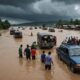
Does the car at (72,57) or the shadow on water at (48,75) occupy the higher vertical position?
the car at (72,57)

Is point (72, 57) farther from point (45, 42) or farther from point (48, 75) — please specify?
point (45, 42)

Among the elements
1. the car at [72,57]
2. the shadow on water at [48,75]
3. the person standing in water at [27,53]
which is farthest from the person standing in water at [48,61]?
the person standing in water at [27,53]

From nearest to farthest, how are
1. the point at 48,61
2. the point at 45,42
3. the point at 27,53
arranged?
the point at 48,61, the point at 27,53, the point at 45,42

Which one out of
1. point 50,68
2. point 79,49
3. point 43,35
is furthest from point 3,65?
point 43,35

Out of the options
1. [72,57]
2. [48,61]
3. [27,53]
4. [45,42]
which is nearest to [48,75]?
[48,61]

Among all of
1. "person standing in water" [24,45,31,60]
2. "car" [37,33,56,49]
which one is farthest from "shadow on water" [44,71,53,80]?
"car" [37,33,56,49]

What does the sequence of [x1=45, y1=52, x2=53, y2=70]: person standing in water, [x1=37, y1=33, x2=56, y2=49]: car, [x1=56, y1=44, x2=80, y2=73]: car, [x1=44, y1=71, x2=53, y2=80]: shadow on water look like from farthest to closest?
[x1=37, y1=33, x2=56, y2=49]: car → [x1=45, y1=52, x2=53, y2=70]: person standing in water → [x1=56, y1=44, x2=80, y2=73]: car → [x1=44, y1=71, x2=53, y2=80]: shadow on water

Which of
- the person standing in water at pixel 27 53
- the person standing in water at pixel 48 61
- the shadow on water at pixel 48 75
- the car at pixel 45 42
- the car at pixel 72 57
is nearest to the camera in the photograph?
the shadow on water at pixel 48 75

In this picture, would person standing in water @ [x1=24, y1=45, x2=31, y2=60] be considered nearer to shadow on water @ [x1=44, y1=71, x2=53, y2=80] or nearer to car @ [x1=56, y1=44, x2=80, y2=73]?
car @ [x1=56, y1=44, x2=80, y2=73]

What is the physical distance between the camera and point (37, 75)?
1809 cm

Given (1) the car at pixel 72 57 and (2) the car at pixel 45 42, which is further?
(2) the car at pixel 45 42

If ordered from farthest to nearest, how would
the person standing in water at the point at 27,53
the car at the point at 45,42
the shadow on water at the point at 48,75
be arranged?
the car at the point at 45,42 < the person standing in water at the point at 27,53 < the shadow on water at the point at 48,75

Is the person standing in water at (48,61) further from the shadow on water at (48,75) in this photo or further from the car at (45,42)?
the car at (45,42)

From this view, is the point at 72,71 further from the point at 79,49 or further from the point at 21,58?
the point at 21,58
